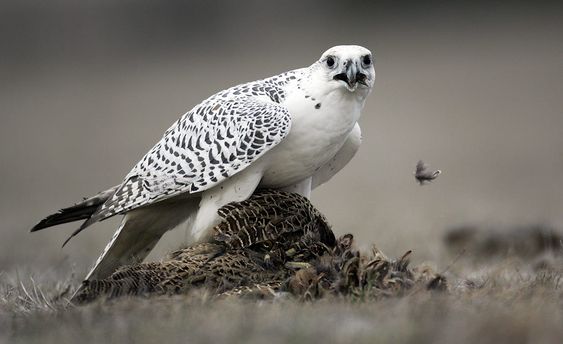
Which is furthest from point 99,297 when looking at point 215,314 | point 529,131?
point 529,131

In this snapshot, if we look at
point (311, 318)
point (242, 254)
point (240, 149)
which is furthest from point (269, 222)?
point (311, 318)

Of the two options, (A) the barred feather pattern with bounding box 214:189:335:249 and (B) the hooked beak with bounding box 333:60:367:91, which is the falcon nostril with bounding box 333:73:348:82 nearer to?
(B) the hooked beak with bounding box 333:60:367:91

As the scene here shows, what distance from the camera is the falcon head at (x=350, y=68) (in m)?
4.91

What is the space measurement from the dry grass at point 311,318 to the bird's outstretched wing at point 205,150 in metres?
1.01

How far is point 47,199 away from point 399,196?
179 inches

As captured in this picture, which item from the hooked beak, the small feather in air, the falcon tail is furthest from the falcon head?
the falcon tail

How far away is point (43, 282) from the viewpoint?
5.29 m

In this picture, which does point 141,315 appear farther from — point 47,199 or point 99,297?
point 47,199

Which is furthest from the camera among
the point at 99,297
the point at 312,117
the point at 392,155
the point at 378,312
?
the point at 392,155

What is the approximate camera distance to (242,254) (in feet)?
14.5

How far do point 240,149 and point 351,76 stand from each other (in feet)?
2.27

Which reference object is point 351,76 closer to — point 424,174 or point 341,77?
point 341,77

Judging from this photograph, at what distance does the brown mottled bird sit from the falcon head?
67cm

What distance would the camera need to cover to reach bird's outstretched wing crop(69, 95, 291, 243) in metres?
4.95
